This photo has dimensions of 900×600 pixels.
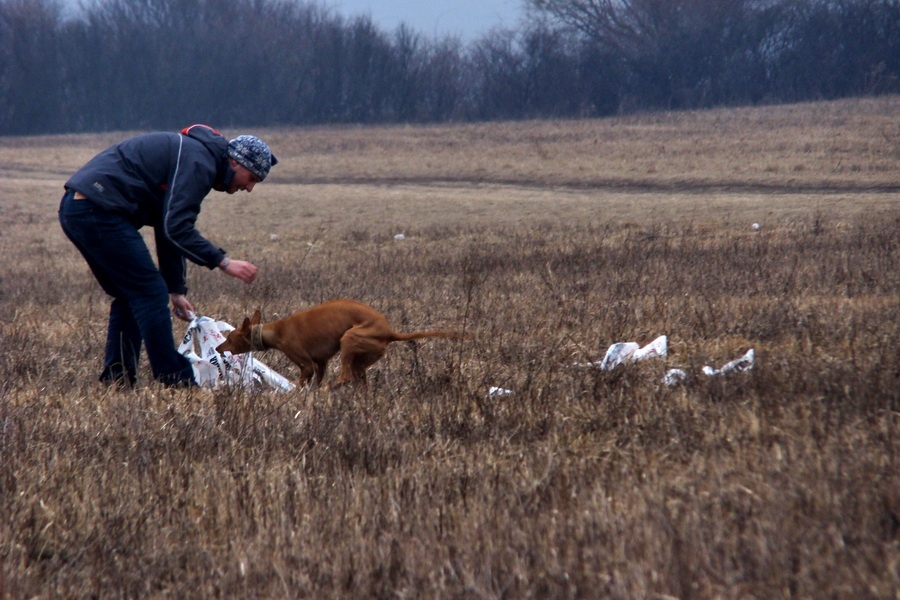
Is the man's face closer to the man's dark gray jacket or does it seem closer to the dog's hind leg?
the man's dark gray jacket

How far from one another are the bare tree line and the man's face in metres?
40.2

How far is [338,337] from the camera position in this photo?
5.84m

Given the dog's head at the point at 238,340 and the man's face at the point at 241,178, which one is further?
the dog's head at the point at 238,340

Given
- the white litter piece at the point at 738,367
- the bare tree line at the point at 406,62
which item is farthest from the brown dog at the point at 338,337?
the bare tree line at the point at 406,62

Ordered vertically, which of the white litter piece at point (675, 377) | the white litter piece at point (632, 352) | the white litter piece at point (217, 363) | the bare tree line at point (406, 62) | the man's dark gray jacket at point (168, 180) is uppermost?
the bare tree line at point (406, 62)

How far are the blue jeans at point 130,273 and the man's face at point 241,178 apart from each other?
24.0 inches

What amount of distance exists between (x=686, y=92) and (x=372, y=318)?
42258 millimetres

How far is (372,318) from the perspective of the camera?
230 inches

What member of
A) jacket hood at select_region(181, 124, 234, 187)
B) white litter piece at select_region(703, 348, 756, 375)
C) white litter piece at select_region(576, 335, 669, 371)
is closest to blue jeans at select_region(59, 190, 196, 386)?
jacket hood at select_region(181, 124, 234, 187)

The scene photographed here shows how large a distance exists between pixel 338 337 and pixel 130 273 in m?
1.26

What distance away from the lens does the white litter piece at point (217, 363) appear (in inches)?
225

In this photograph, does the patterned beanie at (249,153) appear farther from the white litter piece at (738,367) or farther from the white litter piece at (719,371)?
the white litter piece at (738,367)

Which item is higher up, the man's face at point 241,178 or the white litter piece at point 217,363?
the man's face at point 241,178

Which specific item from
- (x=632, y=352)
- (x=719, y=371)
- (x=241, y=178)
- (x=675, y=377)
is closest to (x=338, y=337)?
(x=241, y=178)
